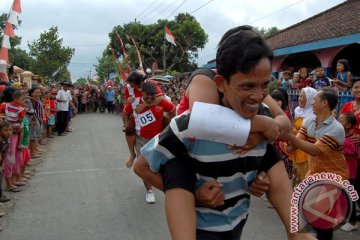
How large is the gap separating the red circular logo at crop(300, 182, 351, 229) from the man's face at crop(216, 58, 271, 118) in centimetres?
39

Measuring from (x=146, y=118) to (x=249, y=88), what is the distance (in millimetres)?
4144

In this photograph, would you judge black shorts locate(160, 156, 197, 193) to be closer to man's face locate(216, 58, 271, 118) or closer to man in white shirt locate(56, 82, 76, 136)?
man's face locate(216, 58, 271, 118)

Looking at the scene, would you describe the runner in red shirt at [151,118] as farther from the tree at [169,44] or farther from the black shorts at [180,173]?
the tree at [169,44]

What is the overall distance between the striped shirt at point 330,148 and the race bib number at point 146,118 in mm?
2305

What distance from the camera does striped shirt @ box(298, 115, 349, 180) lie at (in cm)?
363

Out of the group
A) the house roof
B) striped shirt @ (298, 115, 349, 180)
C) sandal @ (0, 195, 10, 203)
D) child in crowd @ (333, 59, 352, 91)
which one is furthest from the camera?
the house roof

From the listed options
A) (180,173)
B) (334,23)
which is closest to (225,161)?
(180,173)

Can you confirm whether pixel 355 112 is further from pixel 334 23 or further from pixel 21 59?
pixel 21 59

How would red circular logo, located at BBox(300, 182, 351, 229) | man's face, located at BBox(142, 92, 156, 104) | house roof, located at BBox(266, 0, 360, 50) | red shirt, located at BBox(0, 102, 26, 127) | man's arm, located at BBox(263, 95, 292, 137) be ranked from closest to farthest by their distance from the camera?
1. red circular logo, located at BBox(300, 182, 351, 229)
2. man's arm, located at BBox(263, 95, 292, 137)
3. man's face, located at BBox(142, 92, 156, 104)
4. red shirt, located at BBox(0, 102, 26, 127)
5. house roof, located at BBox(266, 0, 360, 50)

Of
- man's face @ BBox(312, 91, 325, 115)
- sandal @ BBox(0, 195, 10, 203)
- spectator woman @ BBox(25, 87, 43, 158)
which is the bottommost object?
sandal @ BBox(0, 195, 10, 203)

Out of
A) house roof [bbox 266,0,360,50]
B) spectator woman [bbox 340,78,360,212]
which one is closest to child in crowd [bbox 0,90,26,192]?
spectator woman [bbox 340,78,360,212]

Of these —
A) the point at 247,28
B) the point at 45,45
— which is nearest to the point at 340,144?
the point at 247,28

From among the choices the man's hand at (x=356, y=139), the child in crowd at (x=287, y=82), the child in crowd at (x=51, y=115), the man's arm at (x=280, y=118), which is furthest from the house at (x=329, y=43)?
the man's arm at (x=280, y=118)

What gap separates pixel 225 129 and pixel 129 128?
443 centimetres
